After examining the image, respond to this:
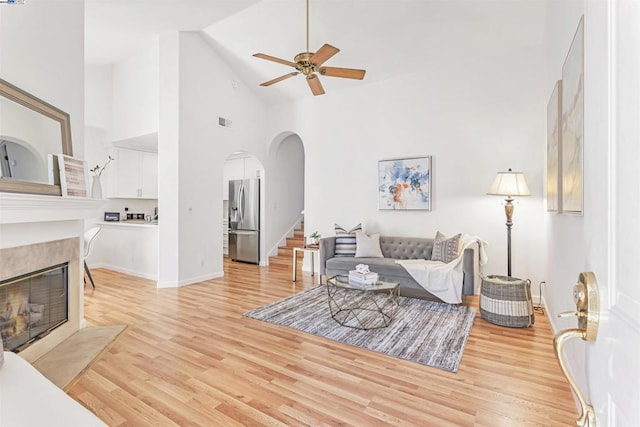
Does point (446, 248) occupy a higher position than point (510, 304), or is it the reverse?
point (446, 248)

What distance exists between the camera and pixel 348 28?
13.6 feet

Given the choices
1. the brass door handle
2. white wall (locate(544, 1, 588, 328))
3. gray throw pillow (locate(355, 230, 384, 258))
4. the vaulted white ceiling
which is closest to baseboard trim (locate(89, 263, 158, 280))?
gray throw pillow (locate(355, 230, 384, 258))

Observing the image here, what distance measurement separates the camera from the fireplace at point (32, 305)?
2258 mm

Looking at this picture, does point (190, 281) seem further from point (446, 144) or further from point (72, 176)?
point (446, 144)

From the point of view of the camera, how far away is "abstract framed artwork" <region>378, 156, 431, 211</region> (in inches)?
185

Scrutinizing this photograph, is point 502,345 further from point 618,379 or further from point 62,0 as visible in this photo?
point 62,0

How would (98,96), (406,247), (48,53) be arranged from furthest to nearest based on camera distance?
(98,96) → (406,247) → (48,53)

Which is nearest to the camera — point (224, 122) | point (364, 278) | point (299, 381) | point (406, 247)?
point (299, 381)

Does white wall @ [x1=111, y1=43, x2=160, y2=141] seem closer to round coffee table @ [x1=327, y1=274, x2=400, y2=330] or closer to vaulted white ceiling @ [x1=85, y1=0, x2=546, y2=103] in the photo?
vaulted white ceiling @ [x1=85, y1=0, x2=546, y2=103]

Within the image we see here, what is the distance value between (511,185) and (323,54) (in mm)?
2614

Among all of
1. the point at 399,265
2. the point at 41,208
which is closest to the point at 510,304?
the point at 399,265

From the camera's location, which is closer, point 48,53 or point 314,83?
point 48,53

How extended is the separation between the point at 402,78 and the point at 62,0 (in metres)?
4.15

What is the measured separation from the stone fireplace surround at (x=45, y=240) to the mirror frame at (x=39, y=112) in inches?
5.9
